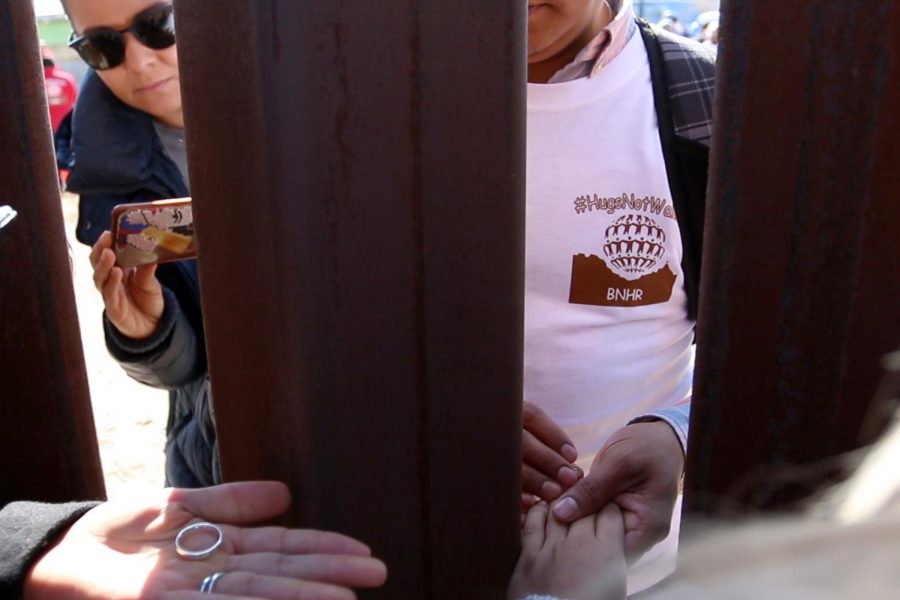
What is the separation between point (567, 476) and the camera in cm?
95

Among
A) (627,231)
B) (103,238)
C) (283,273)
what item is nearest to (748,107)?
(283,273)

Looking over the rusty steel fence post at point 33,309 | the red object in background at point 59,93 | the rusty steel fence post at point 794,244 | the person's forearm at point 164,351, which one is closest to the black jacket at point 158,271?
the person's forearm at point 164,351

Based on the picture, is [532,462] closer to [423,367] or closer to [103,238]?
[423,367]

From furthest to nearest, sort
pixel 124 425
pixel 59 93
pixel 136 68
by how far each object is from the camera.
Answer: pixel 59 93
pixel 124 425
pixel 136 68

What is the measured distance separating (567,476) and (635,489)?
0.07m

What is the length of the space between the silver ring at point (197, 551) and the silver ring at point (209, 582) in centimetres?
3

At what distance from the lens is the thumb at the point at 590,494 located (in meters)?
0.85

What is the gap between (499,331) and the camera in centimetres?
68

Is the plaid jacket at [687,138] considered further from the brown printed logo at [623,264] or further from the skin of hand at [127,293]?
the skin of hand at [127,293]

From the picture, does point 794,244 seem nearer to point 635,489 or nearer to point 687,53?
point 635,489

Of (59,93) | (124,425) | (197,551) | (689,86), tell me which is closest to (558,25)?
(689,86)

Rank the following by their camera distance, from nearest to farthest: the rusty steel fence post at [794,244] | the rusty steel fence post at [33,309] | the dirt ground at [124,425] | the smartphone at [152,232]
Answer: the rusty steel fence post at [794,244], the rusty steel fence post at [33,309], the smartphone at [152,232], the dirt ground at [124,425]

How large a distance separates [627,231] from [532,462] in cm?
38

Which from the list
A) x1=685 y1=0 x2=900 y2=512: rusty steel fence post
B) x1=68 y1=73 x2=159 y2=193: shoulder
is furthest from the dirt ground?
x1=685 y1=0 x2=900 y2=512: rusty steel fence post
